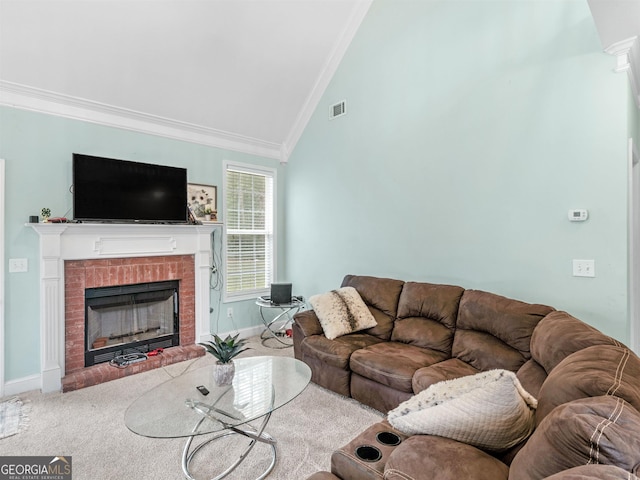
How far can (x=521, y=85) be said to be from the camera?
285cm

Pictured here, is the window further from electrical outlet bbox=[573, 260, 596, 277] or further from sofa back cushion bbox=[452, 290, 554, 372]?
electrical outlet bbox=[573, 260, 596, 277]

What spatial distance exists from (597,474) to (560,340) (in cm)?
Result: 129

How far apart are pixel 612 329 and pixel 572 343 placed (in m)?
1.23

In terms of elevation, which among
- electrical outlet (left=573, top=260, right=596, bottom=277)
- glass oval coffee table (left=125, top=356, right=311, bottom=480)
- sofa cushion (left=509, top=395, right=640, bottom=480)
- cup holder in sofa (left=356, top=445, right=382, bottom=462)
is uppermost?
electrical outlet (left=573, top=260, right=596, bottom=277)

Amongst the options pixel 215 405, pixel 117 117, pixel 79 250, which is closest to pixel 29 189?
pixel 79 250

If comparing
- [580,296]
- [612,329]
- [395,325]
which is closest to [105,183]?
[395,325]

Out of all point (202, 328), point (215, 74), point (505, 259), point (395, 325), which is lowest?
point (202, 328)

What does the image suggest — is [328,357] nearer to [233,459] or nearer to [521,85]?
[233,459]

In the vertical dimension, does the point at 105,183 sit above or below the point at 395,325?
above

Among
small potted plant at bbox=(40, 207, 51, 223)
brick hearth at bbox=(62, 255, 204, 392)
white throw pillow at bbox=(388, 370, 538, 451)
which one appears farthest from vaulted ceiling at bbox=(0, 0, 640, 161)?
white throw pillow at bbox=(388, 370, 538, 451)

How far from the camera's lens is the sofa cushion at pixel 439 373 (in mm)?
2275

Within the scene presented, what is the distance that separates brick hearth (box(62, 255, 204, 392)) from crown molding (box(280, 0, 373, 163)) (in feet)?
7.39

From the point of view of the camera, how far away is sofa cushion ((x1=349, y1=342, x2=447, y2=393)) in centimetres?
247

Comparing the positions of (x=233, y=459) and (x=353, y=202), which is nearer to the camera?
(x=233, y=459)
